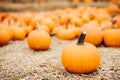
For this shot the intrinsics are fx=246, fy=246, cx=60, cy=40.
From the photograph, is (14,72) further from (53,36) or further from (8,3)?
(8,3)

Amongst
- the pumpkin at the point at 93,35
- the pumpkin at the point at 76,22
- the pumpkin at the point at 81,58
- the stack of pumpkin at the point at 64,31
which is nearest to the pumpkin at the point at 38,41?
the stack of pumpkin at the point at 64,31

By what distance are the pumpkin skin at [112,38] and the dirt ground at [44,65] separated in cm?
11

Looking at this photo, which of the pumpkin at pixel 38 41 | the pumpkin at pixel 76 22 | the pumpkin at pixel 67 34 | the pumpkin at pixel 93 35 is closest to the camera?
the pumpkin at pixel 38 41

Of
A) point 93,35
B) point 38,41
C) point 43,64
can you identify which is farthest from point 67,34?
point 43,64

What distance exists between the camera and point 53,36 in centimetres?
490

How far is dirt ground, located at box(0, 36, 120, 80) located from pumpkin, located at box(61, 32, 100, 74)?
2.4 inches

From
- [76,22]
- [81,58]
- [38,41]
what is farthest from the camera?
[76,22]

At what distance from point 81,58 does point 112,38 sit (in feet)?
4.38

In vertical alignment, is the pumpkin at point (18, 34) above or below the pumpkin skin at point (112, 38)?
below

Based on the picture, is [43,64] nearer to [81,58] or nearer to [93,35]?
[81,58]

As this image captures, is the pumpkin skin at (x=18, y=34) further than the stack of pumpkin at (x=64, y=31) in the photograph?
Yes

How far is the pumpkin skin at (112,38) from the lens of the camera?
3635 mm

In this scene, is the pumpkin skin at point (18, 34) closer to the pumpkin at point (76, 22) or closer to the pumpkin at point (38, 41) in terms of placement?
the pumpkin at point (38, 41)

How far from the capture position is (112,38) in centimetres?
366
